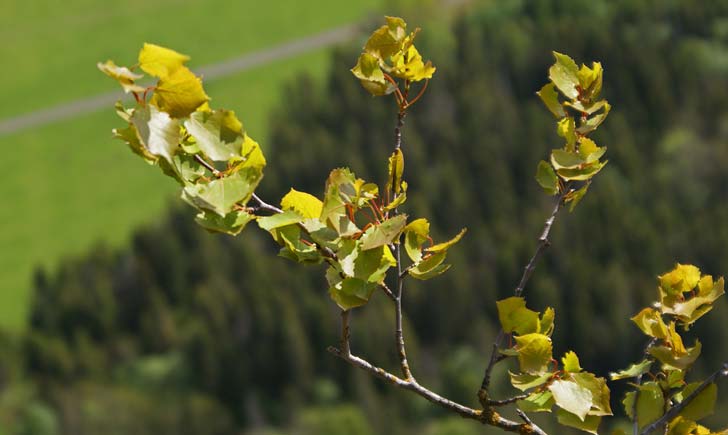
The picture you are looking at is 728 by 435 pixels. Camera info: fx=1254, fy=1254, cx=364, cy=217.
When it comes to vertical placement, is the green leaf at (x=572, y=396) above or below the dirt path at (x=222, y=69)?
above

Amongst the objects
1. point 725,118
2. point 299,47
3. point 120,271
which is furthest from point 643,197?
point 299,47

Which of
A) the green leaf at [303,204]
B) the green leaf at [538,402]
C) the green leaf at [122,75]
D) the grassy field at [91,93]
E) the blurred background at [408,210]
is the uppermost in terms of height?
the green leaf at [122,75]

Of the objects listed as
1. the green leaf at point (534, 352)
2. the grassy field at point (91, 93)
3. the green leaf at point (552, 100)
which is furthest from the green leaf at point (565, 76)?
the grassy field at point (91, 93)

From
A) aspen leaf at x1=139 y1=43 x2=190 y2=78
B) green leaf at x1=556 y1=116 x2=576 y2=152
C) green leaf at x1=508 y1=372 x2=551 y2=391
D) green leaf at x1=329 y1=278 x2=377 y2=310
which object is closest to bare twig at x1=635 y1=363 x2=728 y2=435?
green leaf at x1=508 y1=372 x2=551 y2=391

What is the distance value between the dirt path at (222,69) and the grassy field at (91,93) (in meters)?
0.82

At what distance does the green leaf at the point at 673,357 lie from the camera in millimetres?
4656

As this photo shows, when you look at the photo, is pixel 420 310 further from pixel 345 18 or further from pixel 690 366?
pixel 690 366

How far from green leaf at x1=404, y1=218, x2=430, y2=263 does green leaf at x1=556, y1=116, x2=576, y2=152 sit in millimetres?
651

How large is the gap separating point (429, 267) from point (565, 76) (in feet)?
2.98

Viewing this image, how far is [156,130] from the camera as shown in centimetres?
363

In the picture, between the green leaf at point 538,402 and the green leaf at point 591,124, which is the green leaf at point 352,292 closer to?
the green leaf at point 538,402

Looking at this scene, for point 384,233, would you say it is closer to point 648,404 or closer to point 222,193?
point 222,193

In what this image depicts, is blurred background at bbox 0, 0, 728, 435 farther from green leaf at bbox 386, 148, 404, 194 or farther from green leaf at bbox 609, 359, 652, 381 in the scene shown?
green leaf at bbox 386, 148, 404, 194

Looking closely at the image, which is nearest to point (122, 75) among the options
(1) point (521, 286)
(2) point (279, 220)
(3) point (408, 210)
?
(2) point (279, 220)
